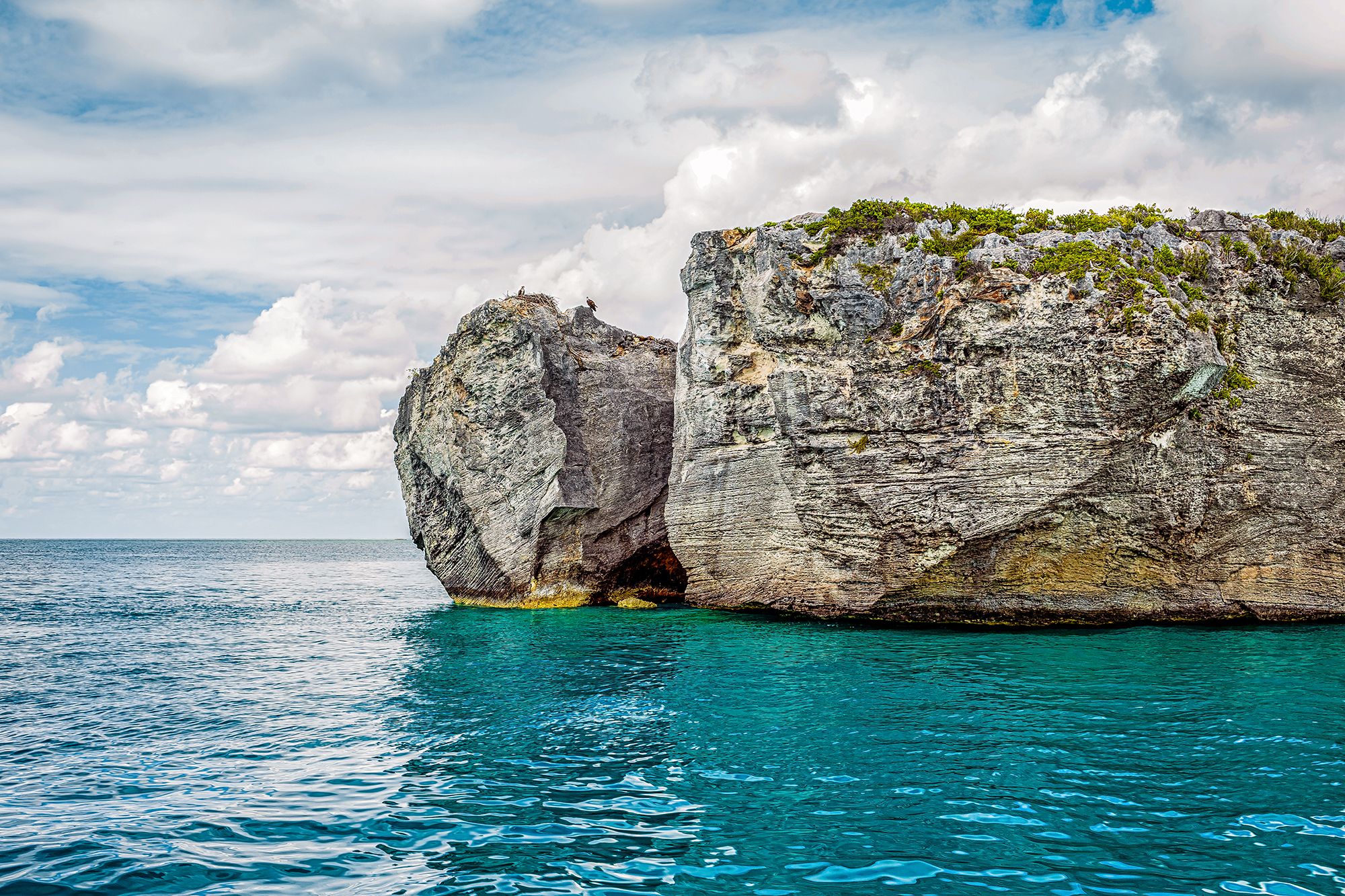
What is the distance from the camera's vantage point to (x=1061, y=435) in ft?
65.7

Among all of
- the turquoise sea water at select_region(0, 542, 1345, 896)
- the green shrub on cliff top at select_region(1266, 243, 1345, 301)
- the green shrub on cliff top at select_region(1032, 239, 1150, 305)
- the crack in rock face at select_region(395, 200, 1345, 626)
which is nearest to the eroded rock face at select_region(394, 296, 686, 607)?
the crack in rock face at select_region(395, 200, 1345, 626)

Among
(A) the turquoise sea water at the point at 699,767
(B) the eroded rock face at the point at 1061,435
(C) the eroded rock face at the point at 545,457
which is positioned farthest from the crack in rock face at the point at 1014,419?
(C) the eroded rock face at the point at 545,457

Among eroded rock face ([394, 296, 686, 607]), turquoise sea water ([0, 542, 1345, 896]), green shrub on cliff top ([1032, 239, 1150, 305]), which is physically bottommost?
turquoise sea water ([0, 542, 1345, 896])

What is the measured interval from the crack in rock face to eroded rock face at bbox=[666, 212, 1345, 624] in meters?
0.05

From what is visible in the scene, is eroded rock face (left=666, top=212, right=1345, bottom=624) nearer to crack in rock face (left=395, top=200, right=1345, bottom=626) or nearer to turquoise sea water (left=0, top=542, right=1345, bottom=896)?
crack in rock face (left=395, top=200, right=1345, bottom=626)

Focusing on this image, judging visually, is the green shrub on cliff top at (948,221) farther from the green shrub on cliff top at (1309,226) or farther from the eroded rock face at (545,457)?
the eroded rock face at (545,457)

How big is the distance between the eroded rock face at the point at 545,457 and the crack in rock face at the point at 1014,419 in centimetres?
475

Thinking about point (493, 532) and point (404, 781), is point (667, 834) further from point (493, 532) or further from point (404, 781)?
point (493, 532)

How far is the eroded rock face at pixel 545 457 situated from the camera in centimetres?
2941

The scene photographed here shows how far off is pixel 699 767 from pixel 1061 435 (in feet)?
42.7

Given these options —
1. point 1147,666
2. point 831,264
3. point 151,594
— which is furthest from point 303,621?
point 1147,666

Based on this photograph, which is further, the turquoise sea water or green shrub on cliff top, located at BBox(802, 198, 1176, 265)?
green shrub on cliff top, located at BBox(802, 198, 1176, 265)

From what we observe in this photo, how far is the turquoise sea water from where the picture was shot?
26.7 feet

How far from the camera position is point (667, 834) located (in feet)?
29.5
